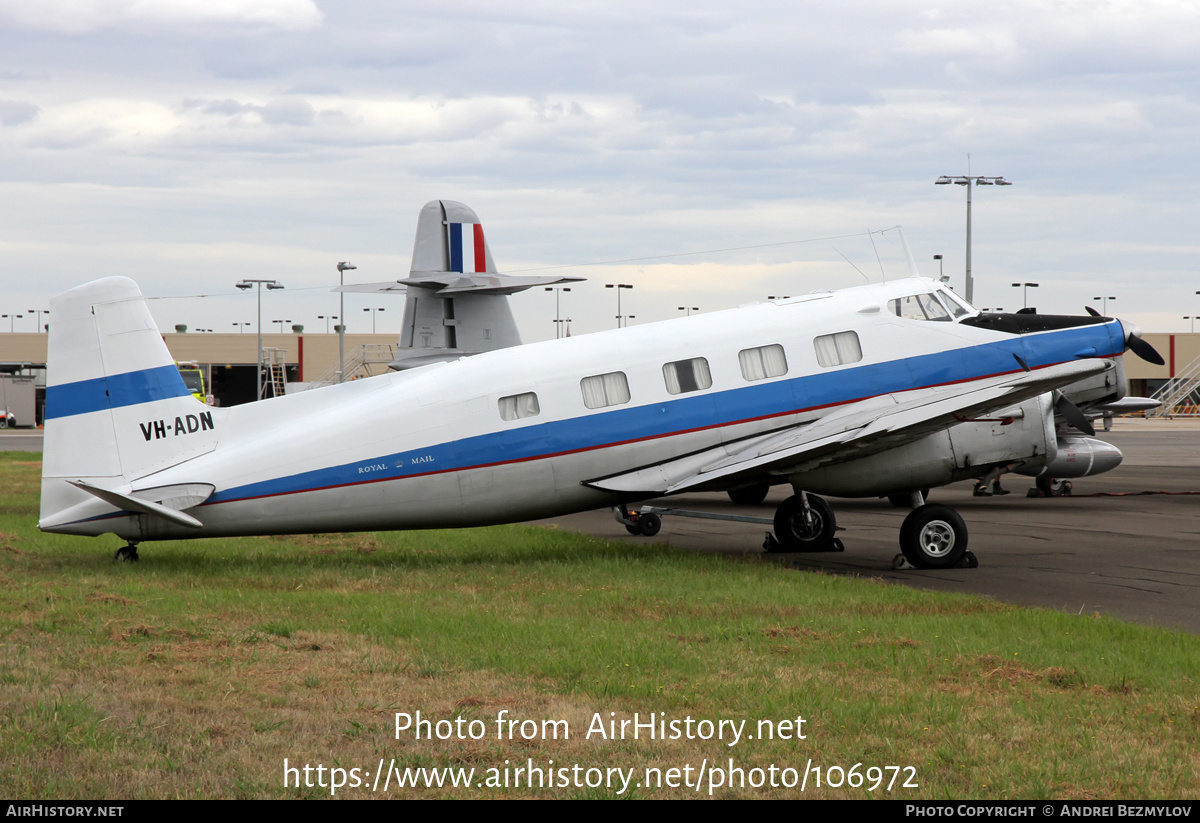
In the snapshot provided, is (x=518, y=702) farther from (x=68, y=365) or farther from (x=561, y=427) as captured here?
(x=68, y=365)

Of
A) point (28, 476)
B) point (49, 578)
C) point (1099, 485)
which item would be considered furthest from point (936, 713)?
point (28, 476)

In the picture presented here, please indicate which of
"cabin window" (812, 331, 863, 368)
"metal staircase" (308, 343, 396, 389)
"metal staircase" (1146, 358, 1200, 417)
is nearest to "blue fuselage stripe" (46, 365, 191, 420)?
"cabin window" (812, 331, 863, 368)

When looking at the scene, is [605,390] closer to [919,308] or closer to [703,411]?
[703,411]

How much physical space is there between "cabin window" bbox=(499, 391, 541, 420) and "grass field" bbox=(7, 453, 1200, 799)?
2251 millimetres

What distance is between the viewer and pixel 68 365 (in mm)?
14969

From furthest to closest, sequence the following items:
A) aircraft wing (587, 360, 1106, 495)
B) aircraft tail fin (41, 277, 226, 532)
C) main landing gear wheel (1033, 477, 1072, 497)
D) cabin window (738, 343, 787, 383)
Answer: main landing gear wheel (1033, 477, 1072, 497), cabin window (738, 343, 787, 383), aircraft wing (587, 360, 1106, 495), aircraft tail fin (41, 277, 226, 532)

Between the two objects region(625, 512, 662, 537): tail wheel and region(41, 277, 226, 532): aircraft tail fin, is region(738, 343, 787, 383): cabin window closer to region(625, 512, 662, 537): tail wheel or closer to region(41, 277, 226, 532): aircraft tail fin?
region(625, 512, 662, 537): tail wheel

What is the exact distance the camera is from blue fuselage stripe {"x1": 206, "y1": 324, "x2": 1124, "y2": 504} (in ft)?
50.3

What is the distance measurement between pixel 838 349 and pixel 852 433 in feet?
5.62

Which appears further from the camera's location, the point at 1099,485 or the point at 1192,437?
the point at 1192,437

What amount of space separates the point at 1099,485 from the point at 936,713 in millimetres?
28626

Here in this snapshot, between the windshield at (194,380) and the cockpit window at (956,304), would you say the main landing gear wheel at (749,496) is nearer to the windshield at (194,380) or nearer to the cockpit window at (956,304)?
the cockpit window at (956,304)

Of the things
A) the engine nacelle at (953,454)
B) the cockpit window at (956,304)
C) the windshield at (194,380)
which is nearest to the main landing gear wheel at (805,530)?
the engine nacelle at (953,454)
